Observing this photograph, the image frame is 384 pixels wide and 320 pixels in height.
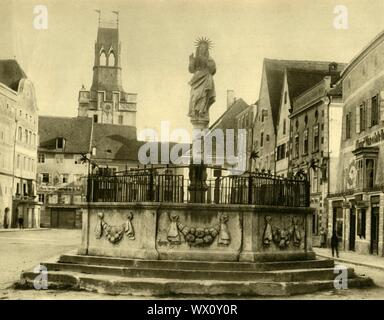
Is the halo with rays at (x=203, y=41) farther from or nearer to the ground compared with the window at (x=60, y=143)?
nearer to the ground

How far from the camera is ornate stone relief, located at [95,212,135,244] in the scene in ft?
56.7

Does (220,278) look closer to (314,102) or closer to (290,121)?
(314,102)

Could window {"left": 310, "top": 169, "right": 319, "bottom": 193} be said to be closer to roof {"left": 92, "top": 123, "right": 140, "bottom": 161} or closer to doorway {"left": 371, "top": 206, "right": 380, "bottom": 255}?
doorway {"left": 371, "top": 206, "right": 380, "bottom": 255}

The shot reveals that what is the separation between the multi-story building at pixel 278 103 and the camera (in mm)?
51719

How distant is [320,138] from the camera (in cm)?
4303

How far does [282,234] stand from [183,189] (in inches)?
111

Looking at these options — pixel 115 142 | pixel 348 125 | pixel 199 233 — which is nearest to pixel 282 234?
pixel 199 233

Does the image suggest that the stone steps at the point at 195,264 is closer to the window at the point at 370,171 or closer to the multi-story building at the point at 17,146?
the window at the point at 370,171

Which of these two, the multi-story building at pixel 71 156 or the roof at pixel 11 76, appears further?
the multi-story building at pixel 71 156

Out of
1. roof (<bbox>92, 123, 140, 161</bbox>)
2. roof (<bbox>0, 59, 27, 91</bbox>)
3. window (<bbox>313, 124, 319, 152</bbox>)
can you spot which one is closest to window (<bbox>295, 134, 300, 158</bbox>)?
window (<bbox>313, 124, 319, 152</bbox>)

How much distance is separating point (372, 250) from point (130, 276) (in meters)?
19.7

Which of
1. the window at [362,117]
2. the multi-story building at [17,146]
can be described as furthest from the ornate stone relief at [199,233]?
the multi-story building at [17,146]

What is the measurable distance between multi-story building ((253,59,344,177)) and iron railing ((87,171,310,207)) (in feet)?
107

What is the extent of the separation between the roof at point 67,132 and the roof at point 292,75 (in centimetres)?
3552
